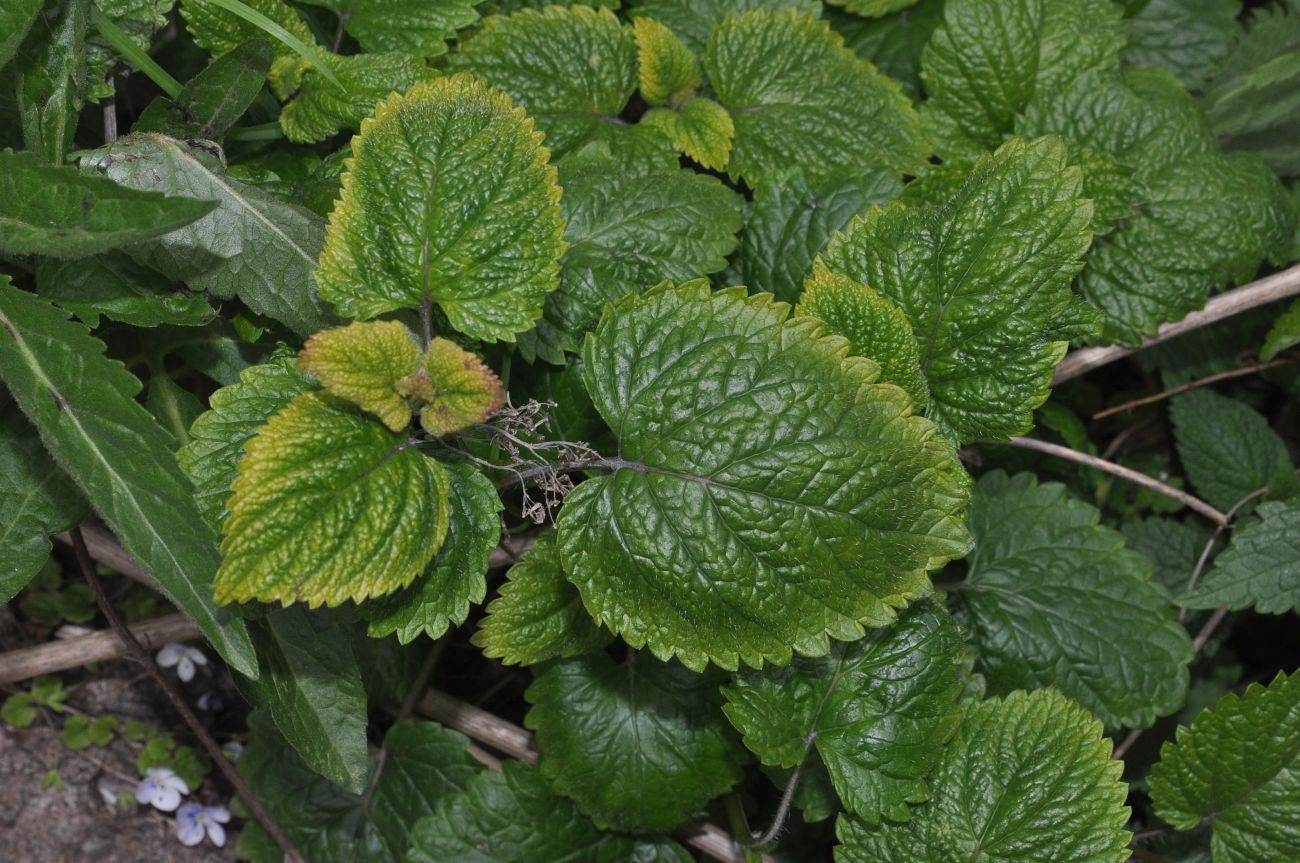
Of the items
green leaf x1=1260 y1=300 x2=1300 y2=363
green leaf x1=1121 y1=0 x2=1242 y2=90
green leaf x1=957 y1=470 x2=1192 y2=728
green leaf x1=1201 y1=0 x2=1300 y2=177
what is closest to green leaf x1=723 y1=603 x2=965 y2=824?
green leaf x1=957 y1=470 x2=1192 y2=728

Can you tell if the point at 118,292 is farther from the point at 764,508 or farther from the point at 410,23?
the point at 764,508

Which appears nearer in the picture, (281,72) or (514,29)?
(281,72)

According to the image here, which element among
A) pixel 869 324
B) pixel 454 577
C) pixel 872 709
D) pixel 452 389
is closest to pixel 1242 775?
pixel 872 709

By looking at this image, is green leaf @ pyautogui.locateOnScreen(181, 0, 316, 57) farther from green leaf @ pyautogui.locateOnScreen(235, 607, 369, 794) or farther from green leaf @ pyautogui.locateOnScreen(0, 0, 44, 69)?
green leaf @ pyautogui.locateOnScreen(235, 607, 369, 794)

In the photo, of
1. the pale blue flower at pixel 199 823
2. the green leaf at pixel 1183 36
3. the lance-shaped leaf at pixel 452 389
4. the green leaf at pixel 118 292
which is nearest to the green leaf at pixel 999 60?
the green leaf at pixel 1183 36

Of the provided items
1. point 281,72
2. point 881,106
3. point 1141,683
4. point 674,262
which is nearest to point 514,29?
point 281,72

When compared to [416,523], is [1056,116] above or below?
above

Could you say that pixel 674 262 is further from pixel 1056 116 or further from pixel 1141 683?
pixel 1141 683
